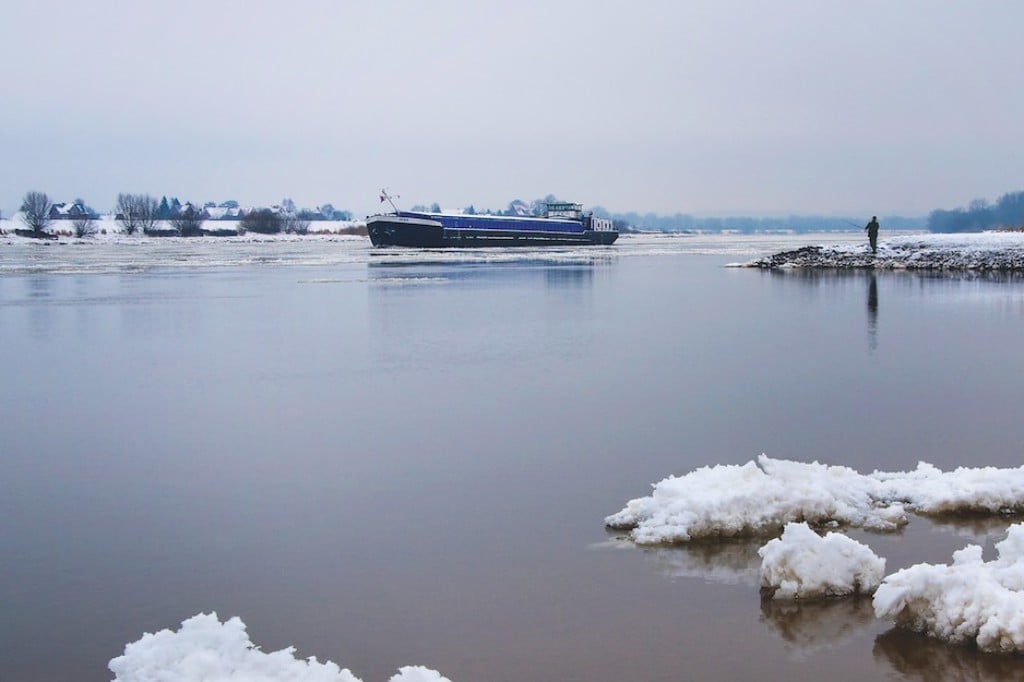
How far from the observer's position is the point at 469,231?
7838cm

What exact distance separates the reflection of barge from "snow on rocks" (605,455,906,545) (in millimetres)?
69361

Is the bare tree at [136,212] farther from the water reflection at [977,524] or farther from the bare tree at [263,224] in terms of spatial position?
the water reflection at [977,524]

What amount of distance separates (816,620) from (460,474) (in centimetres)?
367

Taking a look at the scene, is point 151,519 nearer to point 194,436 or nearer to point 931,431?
point 194,436

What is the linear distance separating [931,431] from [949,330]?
30.5 feet

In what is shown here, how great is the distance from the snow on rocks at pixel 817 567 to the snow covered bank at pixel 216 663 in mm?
2305

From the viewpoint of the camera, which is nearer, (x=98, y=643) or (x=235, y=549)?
(x=98, y=643)

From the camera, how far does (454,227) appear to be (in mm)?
78188

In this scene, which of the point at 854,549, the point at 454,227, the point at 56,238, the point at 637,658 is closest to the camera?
the point at 637,658

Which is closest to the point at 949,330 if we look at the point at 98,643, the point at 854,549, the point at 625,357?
the point at 625,357

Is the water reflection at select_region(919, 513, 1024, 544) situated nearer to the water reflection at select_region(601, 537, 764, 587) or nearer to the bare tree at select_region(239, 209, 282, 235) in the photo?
the water reflection at select_region(601, 537, 764, 587)

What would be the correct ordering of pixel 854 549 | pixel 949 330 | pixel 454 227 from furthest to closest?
pixel 454 227 → pixel 949 330 → pixel 854 549

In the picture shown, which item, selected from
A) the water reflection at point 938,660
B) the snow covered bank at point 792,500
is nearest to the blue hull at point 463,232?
the snow covered bank at point 792,500

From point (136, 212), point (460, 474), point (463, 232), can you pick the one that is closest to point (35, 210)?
point (136, 212)
